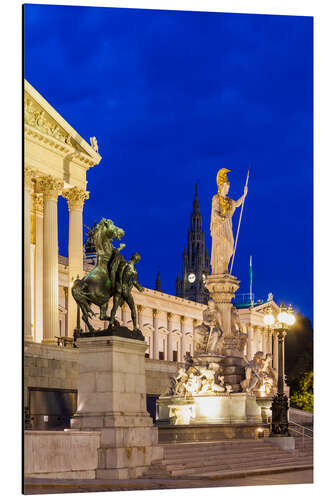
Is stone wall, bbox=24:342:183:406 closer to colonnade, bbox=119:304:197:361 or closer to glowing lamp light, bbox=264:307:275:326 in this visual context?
glowing lamp light, bbox=264:307:275:326

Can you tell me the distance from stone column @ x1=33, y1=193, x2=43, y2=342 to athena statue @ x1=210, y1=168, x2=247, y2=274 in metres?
14.1

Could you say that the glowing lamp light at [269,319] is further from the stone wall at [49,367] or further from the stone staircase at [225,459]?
the stone wall at [49,367]

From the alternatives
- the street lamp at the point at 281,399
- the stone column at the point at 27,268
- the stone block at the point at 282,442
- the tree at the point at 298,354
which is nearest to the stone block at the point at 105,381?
the stone block at the point at 282,442

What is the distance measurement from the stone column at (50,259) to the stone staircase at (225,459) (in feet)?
58.6

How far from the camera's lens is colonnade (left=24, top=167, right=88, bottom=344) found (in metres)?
41.9

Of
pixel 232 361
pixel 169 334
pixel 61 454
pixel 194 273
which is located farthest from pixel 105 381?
pixel 194 273

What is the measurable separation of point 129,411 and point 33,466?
260cm

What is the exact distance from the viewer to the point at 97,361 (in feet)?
66.3

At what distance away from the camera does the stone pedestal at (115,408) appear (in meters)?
19.6

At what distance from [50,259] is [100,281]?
22.8m

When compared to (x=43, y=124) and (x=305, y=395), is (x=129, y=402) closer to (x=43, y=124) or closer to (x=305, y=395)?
(x=43, y=124)

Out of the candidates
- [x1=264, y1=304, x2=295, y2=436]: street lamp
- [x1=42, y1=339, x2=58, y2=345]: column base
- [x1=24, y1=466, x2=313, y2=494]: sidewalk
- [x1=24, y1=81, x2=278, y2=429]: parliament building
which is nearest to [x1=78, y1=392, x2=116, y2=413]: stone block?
[x1=24, y1=466, x2=313, y2=494]: sidewalk

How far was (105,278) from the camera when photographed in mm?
21016
